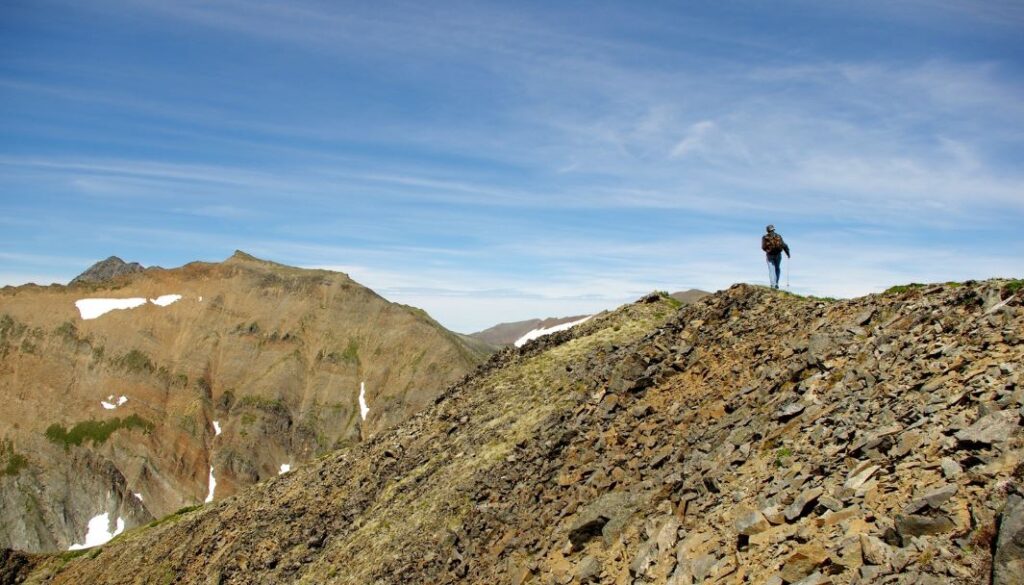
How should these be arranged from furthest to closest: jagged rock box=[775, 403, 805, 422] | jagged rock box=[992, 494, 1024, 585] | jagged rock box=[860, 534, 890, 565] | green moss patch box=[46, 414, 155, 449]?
1. green moss patch box=[46, 414, 155, 449]
2. jagged rock box=[775, 403, 805, 422]
3. jagged rock box=[860, 534, 890, 565]
4. jagged rock box=[992, 494, 1024, 585]

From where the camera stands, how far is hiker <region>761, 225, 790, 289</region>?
28.3 meters

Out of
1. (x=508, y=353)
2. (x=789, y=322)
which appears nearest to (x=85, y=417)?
(x=508, y=353)

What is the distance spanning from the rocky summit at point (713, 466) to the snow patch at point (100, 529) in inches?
5602

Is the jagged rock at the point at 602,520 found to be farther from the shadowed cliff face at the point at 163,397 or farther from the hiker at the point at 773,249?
the shadowed cliff face at the point at 163,397

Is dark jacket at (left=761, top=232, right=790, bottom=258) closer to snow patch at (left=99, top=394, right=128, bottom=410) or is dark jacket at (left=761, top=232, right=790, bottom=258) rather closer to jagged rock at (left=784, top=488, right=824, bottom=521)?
jagged rock at (left=784, top=488, right=824, bottom=521)

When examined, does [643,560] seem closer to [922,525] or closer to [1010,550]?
[922,525]

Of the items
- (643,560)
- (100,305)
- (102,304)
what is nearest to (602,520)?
(643,560)

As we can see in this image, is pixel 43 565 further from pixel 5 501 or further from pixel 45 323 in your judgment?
pixel 45 323

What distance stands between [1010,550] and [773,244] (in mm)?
19735

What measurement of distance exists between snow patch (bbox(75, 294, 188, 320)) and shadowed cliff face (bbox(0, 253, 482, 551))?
40 cm

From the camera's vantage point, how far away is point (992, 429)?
470 inches

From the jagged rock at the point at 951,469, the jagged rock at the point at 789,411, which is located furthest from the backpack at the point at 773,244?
the jagged rock at the point at 951,469

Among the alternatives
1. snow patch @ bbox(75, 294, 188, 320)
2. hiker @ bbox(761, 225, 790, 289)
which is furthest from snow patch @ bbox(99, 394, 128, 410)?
hiker @ bbox(761, 225, 790, 289)

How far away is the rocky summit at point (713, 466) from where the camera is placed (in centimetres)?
1168
